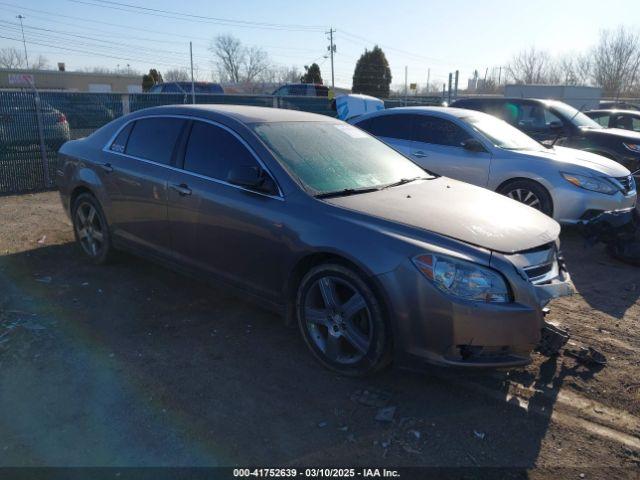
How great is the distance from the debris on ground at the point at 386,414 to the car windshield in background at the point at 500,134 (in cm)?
511

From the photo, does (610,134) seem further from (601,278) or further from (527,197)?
(601,278)

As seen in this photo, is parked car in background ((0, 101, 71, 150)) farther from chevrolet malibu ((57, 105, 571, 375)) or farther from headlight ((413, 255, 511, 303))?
headlight ((413, 255, 511, 303))

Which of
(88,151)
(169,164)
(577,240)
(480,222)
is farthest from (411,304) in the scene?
(577,240)

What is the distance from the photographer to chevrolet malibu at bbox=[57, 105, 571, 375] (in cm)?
296

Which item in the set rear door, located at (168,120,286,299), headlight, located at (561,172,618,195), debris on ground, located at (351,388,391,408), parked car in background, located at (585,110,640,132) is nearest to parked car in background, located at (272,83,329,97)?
parked car in background, located at (585,110,640,132)

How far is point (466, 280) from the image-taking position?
2938 millimetres

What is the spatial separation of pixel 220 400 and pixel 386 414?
1.00 meters

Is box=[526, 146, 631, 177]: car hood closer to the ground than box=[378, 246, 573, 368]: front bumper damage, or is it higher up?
higher up

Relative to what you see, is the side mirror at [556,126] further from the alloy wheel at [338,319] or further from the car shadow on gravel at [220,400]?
the alloy wheel at [338,319]

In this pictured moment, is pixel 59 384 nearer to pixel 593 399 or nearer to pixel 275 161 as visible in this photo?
pixel 275 161

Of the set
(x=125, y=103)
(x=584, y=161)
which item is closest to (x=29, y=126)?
(x=125, y=103)

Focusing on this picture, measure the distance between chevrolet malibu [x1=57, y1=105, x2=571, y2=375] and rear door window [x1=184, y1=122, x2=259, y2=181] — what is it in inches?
0.4

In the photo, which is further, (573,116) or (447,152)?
(573,116)

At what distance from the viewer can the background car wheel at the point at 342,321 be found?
3178 millimetres
